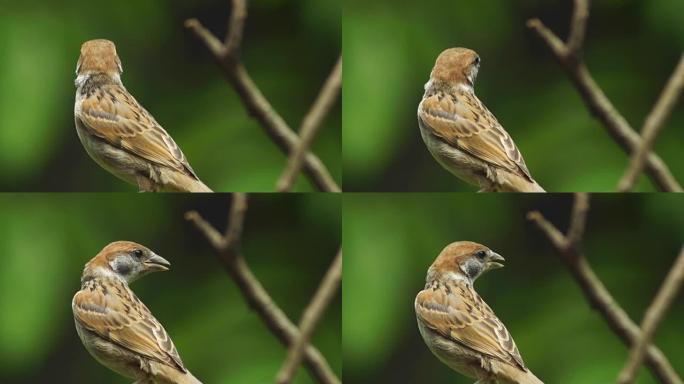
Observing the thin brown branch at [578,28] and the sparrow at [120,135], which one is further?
the thin brown branch at [578,28]

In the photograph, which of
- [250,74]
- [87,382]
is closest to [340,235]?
[250,74]

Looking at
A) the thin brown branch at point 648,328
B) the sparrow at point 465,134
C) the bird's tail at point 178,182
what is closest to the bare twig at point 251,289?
the bird's tail at point 178,182

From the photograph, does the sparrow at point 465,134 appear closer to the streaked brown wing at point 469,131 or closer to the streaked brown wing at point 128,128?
the streaked brown wing at point 469,131

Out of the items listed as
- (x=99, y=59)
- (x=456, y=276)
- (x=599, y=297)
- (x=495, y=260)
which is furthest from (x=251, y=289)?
(x=599, y=297)

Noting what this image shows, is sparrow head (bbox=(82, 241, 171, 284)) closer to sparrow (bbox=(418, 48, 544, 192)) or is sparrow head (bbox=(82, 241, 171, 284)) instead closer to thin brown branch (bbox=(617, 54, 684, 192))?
sparrow (bbox=(418, 48, 544, 192))

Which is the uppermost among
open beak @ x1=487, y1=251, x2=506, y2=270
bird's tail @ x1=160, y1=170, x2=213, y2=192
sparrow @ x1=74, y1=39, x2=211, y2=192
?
sparrow @ x1=74, y1=39, x2=211, y2=192

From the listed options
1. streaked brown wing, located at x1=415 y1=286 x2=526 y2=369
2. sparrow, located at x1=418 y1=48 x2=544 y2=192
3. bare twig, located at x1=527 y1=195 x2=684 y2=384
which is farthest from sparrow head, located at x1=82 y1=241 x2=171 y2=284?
bare twig, located at x1=527 y1=195 x2=684 y2=384
